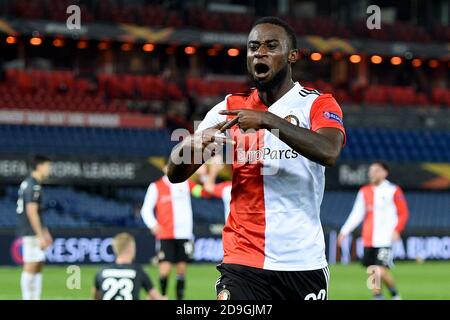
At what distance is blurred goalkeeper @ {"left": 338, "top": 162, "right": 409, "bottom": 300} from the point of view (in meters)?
13.8

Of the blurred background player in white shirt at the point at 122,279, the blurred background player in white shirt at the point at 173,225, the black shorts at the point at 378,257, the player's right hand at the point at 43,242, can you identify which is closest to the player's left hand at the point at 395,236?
the black shorts at the point at 378,257

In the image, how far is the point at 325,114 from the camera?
179 inches

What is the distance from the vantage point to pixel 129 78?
32438 millimetres

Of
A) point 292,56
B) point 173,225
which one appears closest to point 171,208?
point 173,225

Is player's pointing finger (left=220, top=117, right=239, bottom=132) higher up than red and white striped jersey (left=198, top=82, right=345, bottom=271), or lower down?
higher up

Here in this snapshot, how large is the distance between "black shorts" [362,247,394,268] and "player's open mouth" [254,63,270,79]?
31.6 feet

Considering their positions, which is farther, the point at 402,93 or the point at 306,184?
the point at 402,93

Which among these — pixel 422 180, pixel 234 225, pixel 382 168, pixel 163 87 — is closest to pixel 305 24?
pixel 163 87

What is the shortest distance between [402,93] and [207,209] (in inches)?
484

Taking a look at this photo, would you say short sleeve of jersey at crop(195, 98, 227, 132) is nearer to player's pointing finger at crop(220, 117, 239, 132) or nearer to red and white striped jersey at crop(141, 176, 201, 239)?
player's pointing finger at crop(220, 117, 239, 132)

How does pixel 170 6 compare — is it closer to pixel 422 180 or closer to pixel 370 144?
pixel 370 144

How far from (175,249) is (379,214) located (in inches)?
118

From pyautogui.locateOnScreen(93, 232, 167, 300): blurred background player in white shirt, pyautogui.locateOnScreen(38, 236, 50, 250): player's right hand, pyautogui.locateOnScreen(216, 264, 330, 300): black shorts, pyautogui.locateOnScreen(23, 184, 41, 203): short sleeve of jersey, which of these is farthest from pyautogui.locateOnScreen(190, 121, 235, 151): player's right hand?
pyautogui.locateOnScreen(23, 184, 41, 203): short sleeve of jersey

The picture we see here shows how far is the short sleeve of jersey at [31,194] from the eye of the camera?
41.3ft
